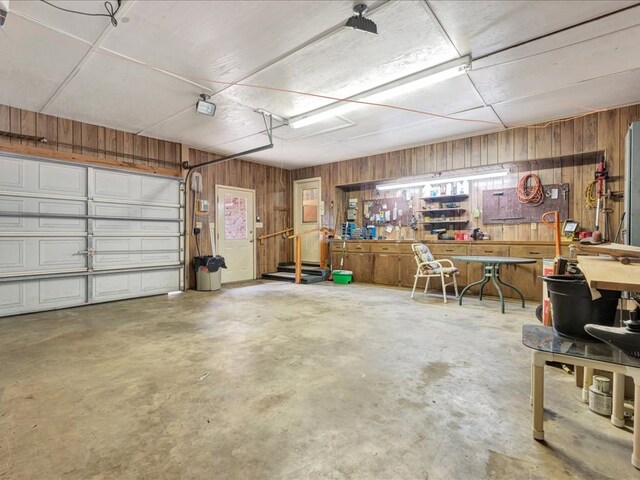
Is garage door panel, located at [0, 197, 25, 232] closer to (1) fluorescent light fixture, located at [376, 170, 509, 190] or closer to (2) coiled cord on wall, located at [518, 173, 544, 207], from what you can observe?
(1) fluorescent light fixture, located at [376, 170, 509, 190]

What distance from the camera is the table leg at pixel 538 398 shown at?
1.56 meters

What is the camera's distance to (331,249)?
729cm

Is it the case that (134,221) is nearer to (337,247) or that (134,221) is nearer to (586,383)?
(337,247)

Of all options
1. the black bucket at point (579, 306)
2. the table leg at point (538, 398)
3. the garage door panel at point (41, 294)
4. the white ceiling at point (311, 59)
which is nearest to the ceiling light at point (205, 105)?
the white ceiling at point (311, 59)

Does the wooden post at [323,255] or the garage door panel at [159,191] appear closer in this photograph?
the garage door panel at [159,191]

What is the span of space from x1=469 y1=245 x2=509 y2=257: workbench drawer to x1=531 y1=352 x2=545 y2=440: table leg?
3953 mm

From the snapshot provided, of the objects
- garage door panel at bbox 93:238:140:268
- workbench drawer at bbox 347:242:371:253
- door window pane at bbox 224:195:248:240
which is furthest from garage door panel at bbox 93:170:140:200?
workbench drawer at bbox 347:242:371:253

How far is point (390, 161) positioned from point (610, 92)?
3376 mm

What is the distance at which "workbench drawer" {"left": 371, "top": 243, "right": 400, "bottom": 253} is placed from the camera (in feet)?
20.6

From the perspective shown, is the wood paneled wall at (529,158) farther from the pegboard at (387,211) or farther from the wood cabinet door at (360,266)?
the wood cabinet door at (360,266)

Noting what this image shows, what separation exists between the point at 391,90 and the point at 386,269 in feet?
12.2

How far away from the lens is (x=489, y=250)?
5.20 meters

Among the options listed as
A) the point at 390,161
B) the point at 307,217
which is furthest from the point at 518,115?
the point at 307,217

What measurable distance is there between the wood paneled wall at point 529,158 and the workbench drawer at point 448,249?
0.61 meters
